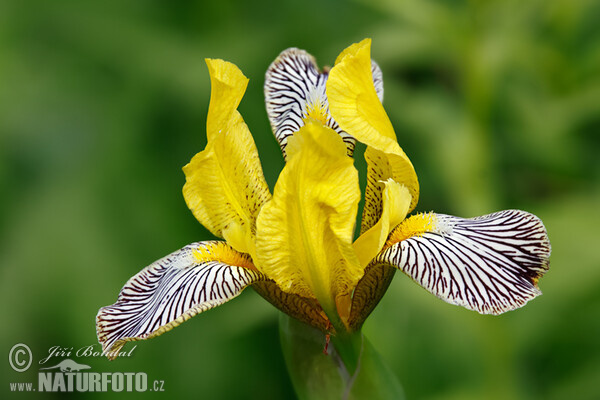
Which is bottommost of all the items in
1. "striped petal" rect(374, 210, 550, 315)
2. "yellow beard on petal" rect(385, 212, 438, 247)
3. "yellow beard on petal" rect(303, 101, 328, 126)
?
"striped petal" rect(374, 210, 550, 315)

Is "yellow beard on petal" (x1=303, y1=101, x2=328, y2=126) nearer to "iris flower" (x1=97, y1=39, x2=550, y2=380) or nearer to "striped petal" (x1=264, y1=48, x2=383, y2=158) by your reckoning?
"striped petal" (x1=264, y1=48, x2=383, y2=158)

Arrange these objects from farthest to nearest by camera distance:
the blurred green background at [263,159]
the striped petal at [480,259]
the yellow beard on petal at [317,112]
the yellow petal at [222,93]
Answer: the blurred green background at [263,159] < the yellow beard on petal at [317,112] < the yellow petal at [222,93] < the striped petal at [480,259]

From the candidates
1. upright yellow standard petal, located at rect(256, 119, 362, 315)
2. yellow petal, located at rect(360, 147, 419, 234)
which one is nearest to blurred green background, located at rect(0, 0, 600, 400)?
yellow petal, located at rect(360, 147, 419, 234)

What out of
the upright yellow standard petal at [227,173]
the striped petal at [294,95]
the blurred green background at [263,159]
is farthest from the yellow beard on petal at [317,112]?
the blurred green background at [263,159]

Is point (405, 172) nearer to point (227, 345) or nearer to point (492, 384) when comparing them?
point (492, 384)

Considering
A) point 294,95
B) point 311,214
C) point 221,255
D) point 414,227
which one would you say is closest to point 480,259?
point 414,227

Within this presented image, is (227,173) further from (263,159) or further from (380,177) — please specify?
(263,159)

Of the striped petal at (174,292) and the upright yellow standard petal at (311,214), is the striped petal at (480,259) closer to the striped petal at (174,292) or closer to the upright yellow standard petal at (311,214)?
the upright yellow standard petal at (311,214)
